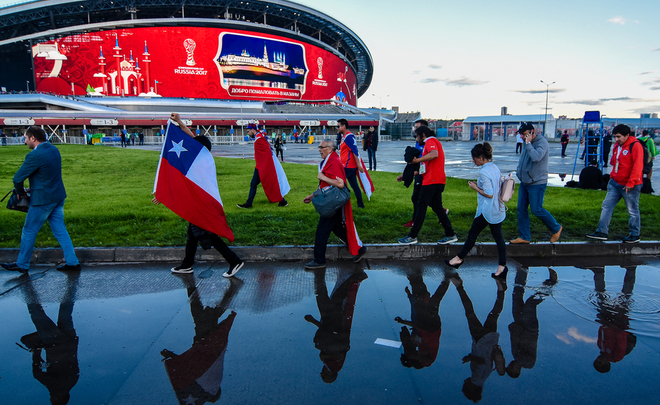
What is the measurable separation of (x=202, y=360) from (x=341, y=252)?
3.11 metres

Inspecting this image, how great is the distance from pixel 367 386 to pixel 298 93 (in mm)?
76940

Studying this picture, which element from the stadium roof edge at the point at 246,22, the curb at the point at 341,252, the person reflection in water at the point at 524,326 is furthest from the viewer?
the stadium roof edge at the point at 246,22

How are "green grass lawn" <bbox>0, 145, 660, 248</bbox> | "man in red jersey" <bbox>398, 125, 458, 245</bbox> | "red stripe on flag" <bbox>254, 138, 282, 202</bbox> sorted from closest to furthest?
"man in red jersey" <bbox>398, 125, 458, 245</bbox> < "green grass lawn" <bbox>0, 145, 660, 248</bbox> < "red stripe on flag" <bbox>254, 138, 282, 202</bbox>

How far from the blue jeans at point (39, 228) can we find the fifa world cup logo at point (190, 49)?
222ft

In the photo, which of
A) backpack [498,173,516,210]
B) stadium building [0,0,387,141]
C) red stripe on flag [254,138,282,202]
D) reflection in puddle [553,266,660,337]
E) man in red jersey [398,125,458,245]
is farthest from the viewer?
stadium building [0,0,387,141]

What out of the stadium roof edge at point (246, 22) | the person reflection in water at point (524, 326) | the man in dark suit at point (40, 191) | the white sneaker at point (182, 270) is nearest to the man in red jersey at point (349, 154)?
the white sneaker at point (182, 270)

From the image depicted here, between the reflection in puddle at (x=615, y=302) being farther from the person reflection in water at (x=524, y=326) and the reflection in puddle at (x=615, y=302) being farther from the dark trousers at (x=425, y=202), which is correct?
the dark trousers at (x=425, y=202)

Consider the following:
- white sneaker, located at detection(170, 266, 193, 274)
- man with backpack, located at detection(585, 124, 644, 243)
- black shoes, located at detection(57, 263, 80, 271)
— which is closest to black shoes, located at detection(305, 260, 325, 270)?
white sneaker, located at detection(170, 266, 193, 274)

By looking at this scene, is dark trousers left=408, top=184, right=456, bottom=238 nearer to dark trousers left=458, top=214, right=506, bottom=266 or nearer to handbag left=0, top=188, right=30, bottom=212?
dark trousers left=458, top=214, right=506, bottom=266

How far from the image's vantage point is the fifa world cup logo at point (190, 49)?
66125mm

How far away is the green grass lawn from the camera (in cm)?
693

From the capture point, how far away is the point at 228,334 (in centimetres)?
386

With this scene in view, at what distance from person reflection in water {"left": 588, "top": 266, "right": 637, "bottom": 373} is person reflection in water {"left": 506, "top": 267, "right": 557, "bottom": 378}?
0.47 meters

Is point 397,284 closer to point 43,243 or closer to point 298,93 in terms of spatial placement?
point 43,243
